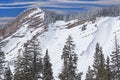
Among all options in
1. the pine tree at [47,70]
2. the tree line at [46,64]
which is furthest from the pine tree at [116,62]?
the pine tree at [47,70]

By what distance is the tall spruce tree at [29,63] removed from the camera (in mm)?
37719

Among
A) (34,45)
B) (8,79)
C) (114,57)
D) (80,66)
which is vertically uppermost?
(34,45)

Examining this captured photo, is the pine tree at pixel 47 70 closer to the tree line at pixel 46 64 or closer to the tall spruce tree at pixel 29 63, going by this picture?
the tree line at pixel 46 64

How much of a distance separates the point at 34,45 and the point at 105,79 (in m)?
9.41

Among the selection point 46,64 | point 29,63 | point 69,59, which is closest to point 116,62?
point 69,59

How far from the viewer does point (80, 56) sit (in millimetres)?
195750

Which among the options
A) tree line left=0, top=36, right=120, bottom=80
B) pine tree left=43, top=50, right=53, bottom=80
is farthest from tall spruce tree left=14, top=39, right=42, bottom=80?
pine tree left=43, top=50, right=53, bottom=80

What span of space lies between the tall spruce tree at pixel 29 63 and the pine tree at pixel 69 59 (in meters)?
3.57

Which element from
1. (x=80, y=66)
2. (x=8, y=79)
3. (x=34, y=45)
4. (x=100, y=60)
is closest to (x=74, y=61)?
(x=100, y=60)

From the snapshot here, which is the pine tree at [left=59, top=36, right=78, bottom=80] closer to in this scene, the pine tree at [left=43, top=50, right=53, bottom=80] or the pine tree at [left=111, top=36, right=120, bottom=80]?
the pine tree at [left=43, top=50, right=53, bottom=80]

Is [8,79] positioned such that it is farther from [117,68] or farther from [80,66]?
[80,66]

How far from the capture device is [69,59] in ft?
144

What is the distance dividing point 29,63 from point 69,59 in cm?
719

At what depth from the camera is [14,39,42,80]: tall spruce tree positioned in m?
37.7
